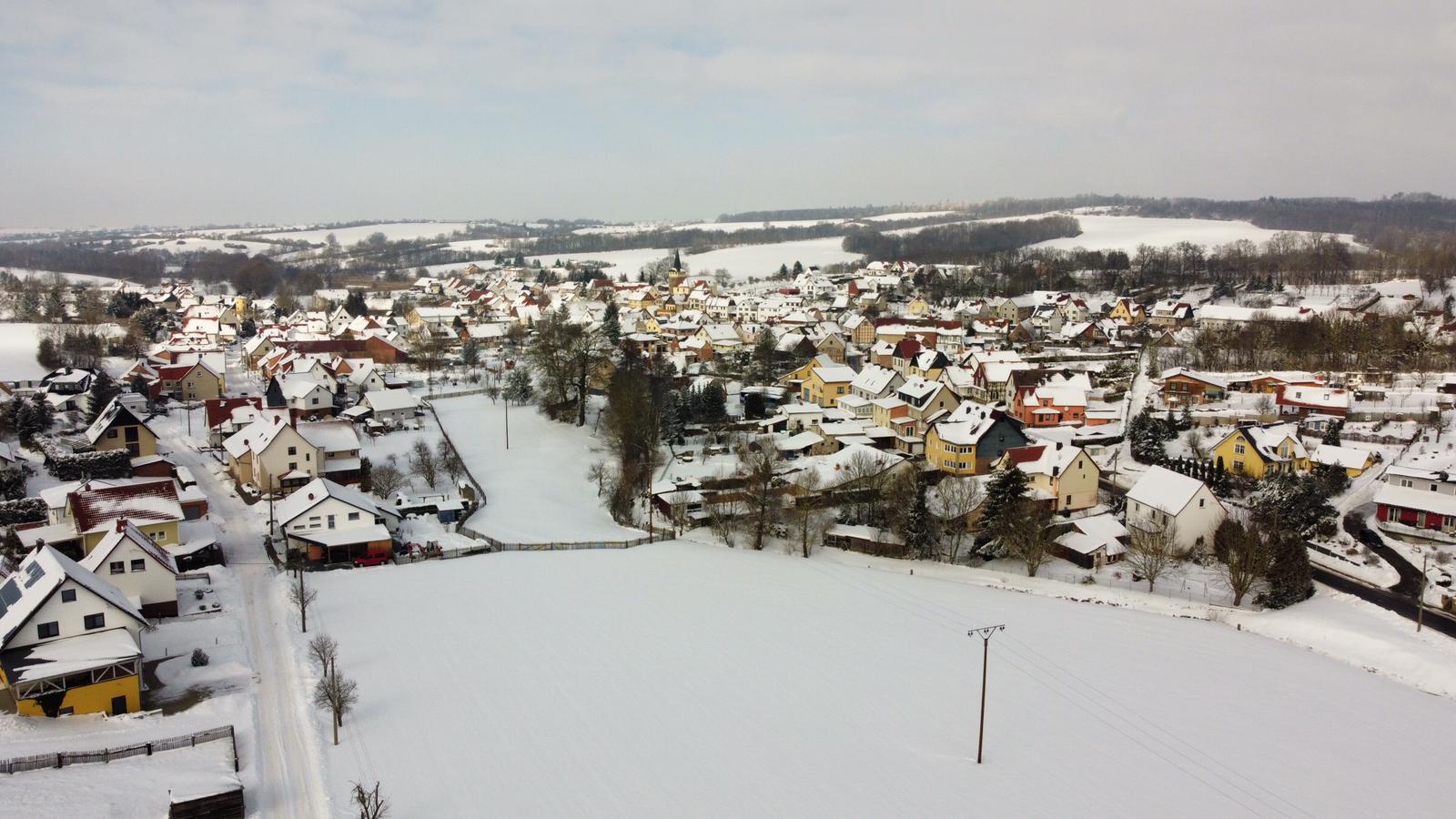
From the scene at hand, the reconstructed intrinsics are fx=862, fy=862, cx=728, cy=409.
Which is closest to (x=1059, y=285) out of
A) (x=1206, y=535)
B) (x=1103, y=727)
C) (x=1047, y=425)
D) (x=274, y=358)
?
(x=1047, y=425)

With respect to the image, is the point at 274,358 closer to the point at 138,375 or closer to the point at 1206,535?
the point at 138,375

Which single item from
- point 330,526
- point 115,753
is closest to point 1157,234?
point 330,526

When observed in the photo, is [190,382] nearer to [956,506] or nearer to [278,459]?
[278,459]

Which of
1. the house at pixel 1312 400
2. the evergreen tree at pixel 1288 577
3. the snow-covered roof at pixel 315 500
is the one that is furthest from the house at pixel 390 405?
the house at pixel 1312 400

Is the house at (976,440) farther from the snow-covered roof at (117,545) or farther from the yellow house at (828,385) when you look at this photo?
the snow-covered roof at (117,545)

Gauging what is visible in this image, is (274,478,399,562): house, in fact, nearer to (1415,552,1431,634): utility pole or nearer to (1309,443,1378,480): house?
(1415,552,1431,634): utility pole

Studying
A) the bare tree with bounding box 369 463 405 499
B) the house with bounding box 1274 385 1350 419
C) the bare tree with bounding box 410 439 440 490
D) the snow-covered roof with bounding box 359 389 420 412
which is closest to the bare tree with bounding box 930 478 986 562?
the house with bounding box 1274 385 1350 419
